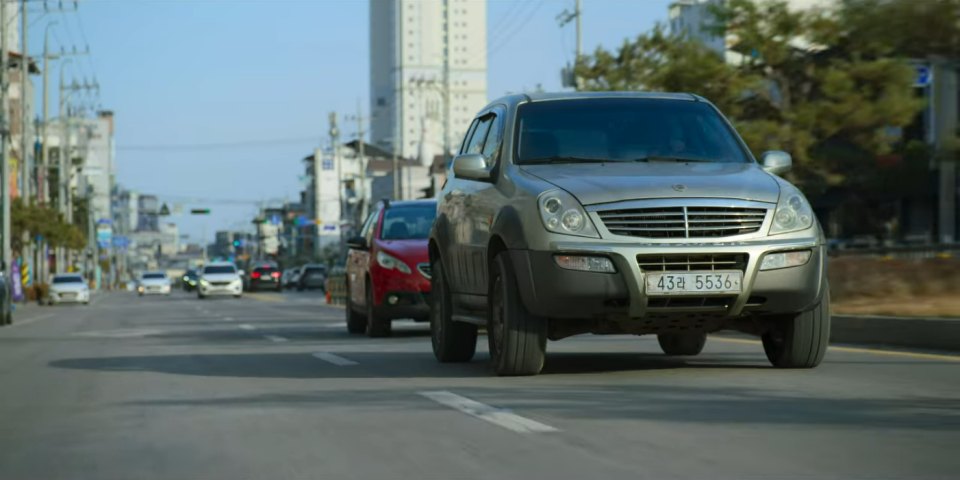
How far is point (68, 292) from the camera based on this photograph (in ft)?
198

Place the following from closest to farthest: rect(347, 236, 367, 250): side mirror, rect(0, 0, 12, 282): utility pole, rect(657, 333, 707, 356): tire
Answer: rect(657, 333, 707, 356): tire
rect(347, 236, 367, 250): side mirror
rect(0, 0, 12, 282): utility pole

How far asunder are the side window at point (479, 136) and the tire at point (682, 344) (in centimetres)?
228

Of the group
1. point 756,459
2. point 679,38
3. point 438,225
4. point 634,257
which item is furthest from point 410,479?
point 679,38

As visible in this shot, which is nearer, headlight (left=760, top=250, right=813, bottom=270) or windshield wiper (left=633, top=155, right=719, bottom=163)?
headlight (left=760, top=250, right=813, bottom=270)

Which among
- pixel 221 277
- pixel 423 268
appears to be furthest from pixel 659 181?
pixel 221 277

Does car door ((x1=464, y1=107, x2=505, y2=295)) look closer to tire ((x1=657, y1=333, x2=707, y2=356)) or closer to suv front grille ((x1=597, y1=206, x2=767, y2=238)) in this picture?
suv front grille ((x1=597, y1=206, x2=767, y2=238))

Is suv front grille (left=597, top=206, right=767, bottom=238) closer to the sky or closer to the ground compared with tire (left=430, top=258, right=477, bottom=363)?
closer to the sky

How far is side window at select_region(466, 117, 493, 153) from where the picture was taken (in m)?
12.2

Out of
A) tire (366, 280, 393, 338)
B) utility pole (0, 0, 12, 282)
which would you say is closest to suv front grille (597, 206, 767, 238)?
tire (366, 280, 393, 338)

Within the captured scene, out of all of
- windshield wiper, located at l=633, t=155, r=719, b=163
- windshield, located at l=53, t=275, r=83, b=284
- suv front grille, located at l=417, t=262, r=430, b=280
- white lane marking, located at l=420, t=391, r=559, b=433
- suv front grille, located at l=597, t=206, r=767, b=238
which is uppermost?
windshield wiper, located at l=633, t=155, r=719, b=163

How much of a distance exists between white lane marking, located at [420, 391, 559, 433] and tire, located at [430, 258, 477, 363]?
8.88 ft

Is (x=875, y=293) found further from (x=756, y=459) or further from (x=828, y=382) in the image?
(x=756, y=459)

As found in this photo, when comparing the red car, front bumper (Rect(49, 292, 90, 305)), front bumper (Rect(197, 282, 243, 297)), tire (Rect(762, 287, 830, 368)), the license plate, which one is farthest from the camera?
front bumper (Rect(197, 282, 243, 297))

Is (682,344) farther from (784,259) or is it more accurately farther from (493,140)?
(784,259)
